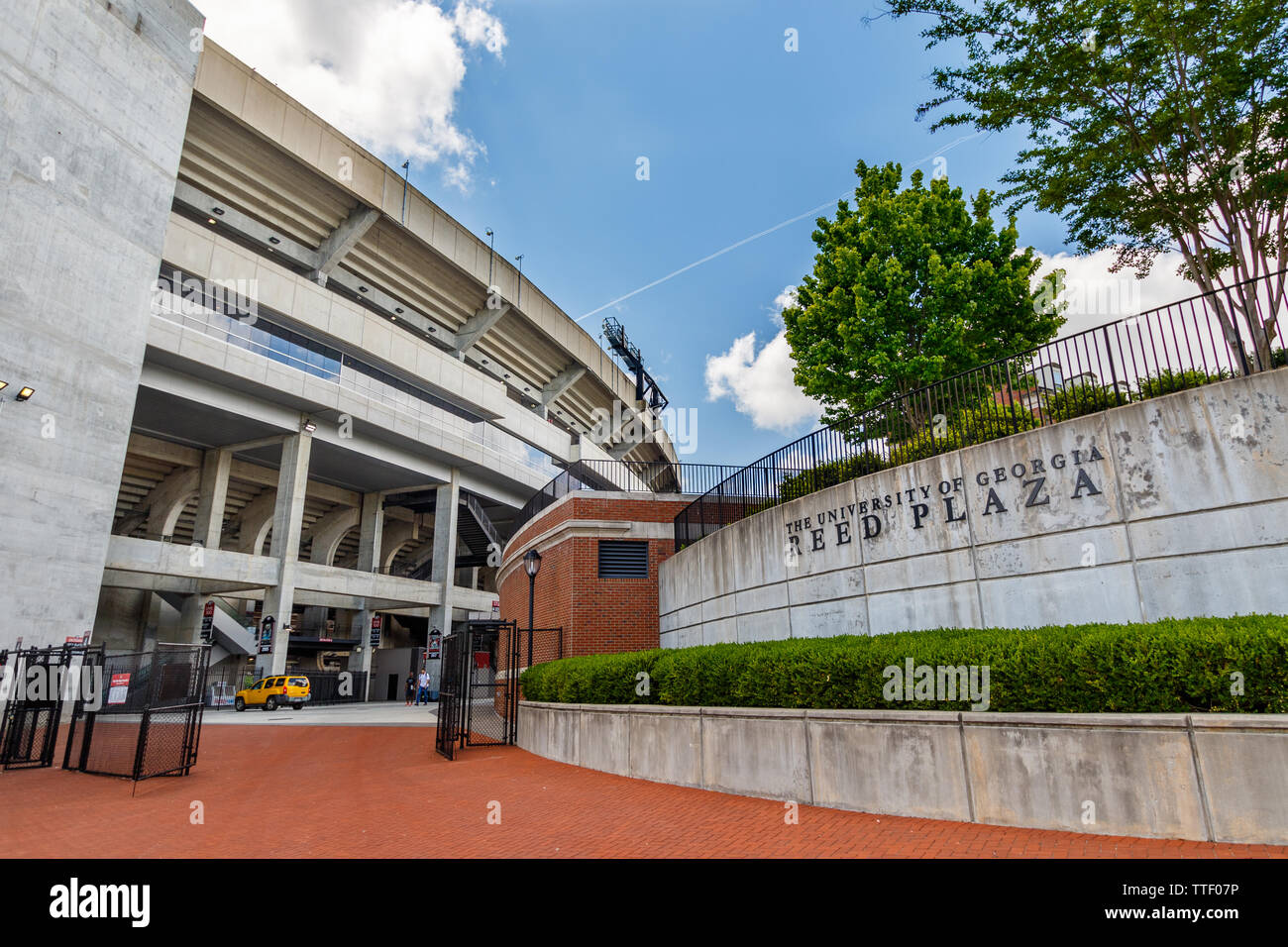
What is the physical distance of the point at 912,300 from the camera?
1977cm

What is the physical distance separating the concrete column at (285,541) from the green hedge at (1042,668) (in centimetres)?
3168

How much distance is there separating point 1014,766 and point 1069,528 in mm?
3712

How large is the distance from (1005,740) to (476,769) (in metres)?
9.21

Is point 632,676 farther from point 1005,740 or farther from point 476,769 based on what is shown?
point 1005,740

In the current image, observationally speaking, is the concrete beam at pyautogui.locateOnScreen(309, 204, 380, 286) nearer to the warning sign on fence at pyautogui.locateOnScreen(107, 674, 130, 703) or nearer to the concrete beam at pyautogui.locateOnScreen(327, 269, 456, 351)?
the concrete beam at pyautogui.locateOnScreen(327, 269, 456, 351)

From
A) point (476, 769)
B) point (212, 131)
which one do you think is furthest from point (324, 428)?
point (476, 769)

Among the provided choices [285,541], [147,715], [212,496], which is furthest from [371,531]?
[147,715]

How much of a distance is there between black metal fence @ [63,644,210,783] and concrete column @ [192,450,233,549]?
26.2 meters

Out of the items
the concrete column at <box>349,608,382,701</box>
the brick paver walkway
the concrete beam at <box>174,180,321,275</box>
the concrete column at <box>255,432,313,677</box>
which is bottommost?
the brick paver walkway

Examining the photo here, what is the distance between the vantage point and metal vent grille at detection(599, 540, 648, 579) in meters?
19.2

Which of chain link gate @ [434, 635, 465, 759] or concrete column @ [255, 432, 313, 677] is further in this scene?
concrete column @ [255, 432, 313, 677]

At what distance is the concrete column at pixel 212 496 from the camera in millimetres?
36281

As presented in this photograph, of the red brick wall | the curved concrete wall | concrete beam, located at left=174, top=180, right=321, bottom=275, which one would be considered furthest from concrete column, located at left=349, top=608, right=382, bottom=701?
the curved concrete wall

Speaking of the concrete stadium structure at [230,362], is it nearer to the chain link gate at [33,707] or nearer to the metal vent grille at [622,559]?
the chain link gate at [33,707]
